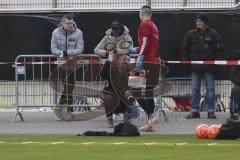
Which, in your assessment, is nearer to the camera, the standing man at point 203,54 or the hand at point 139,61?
the hand at point 139,61

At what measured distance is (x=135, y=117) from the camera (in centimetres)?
1455

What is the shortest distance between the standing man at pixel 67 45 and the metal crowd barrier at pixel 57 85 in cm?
10

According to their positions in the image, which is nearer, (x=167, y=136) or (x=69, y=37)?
(x=167, y=136)

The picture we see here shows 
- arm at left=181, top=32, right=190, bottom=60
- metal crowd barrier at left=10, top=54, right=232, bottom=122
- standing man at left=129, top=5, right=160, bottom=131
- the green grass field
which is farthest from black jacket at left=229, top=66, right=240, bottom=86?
the green grass field

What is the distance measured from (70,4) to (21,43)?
4.76ft

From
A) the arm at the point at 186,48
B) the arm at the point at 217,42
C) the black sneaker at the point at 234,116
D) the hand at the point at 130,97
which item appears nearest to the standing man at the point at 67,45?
the hand at the point at 130,97

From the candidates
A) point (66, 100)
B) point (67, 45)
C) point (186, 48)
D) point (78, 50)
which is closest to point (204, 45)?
point (186, 48)

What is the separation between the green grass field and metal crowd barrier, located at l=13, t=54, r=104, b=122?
10.0 feet

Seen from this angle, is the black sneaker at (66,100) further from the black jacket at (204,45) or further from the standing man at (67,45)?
the black jacket at (204,45)

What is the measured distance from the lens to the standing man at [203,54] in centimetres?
1487

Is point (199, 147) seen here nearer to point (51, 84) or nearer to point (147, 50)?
point (147, 50)

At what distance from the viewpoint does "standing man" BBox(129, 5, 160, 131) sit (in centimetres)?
1290

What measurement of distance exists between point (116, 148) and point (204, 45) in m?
5.32

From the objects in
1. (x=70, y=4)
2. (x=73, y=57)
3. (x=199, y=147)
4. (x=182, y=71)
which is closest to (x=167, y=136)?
(x=199, y=147)
